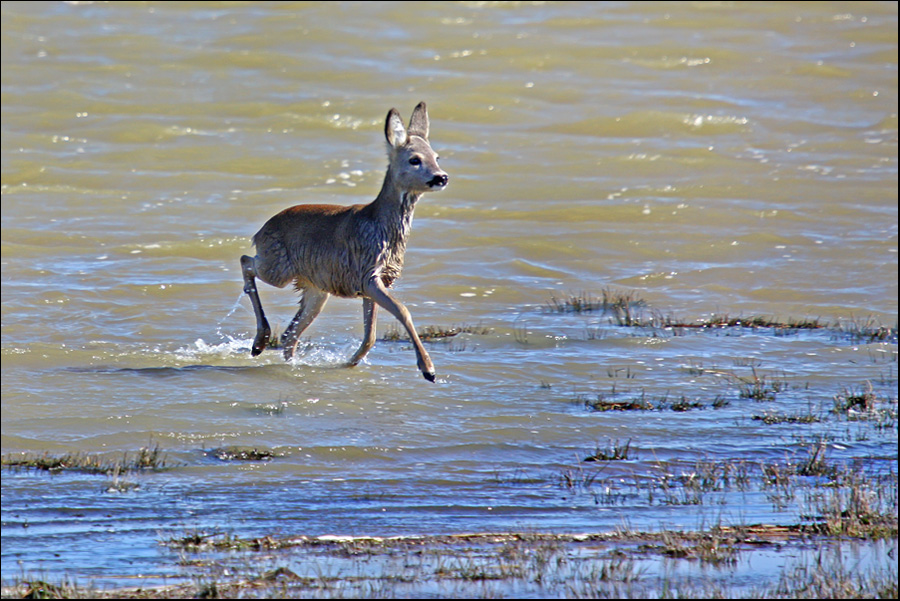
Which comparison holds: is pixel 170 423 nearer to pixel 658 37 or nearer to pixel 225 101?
pixel 225 101

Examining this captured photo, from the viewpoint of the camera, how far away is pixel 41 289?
1359cm

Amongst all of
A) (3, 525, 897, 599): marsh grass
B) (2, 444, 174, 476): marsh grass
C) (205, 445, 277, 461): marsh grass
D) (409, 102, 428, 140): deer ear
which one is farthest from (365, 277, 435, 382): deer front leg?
(3, 525, 897, 599): marsh grass

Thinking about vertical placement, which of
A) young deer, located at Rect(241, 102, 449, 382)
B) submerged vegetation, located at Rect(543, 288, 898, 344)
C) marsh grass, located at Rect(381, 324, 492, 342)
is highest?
young deer, located at Rect(241, 102, 449, 382)

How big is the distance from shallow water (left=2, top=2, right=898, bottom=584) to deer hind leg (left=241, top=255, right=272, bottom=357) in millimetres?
217

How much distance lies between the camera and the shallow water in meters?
7.29

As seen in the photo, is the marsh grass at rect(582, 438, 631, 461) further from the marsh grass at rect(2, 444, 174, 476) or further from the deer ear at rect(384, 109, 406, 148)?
the deer ear at rect(384, 109, 406, 148)

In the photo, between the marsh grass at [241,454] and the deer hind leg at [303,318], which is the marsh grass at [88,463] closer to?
the marsh grass at [241,454]

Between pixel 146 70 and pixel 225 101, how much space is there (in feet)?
9.15

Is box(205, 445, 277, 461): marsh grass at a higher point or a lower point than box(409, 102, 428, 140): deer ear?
lower

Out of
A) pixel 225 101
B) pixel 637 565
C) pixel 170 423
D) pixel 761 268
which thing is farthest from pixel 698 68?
pixel 637 565

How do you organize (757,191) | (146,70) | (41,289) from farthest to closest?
(146,70), (757,191), (41,289)

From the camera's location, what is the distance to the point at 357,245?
33.6 feet

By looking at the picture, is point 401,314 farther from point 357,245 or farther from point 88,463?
point 88,463

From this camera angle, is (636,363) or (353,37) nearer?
(636,363)
